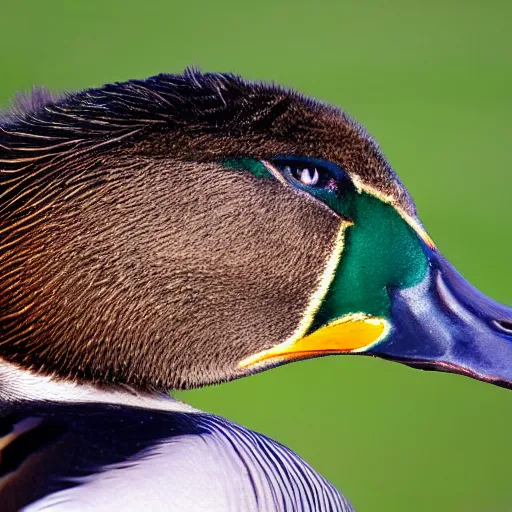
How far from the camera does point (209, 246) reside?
3.04 ft

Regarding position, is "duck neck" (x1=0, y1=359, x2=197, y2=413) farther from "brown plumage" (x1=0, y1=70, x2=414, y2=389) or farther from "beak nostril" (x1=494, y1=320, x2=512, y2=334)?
"beak nostril" (x1=494, y1=320, x2=512, y2=334)

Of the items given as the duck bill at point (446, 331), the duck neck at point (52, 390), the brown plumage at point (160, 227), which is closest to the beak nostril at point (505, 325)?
the duck bill at point (446, 331)

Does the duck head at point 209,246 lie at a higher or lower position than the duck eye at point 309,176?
lower

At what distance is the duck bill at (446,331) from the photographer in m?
0.98

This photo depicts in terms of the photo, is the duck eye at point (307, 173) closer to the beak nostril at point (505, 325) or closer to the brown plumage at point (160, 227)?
the brown plumage at point (160, 227)

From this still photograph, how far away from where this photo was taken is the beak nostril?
1.02 m

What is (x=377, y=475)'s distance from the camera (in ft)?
7.56

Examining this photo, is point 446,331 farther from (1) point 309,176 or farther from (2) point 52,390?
(2) point 52,390

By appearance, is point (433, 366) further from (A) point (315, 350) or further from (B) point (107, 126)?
(B) point (107, 126)

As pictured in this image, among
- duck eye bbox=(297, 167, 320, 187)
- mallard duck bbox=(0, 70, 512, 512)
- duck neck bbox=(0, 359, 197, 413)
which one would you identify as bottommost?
duck neck bbox=(0, 359, 197, 413)

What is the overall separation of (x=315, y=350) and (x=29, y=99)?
14.4 inches

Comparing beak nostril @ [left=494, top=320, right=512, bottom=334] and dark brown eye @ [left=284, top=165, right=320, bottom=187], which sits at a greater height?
dark brown eye @ [left=284, top=165, right=320, bottom=187]

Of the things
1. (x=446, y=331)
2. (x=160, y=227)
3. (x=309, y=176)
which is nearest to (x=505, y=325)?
(x=446, y=331)

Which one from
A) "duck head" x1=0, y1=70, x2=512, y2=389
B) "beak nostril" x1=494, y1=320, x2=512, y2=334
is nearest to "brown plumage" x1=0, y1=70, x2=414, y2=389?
"duck head" x1=0, y1=70, x2=512, y2=389
